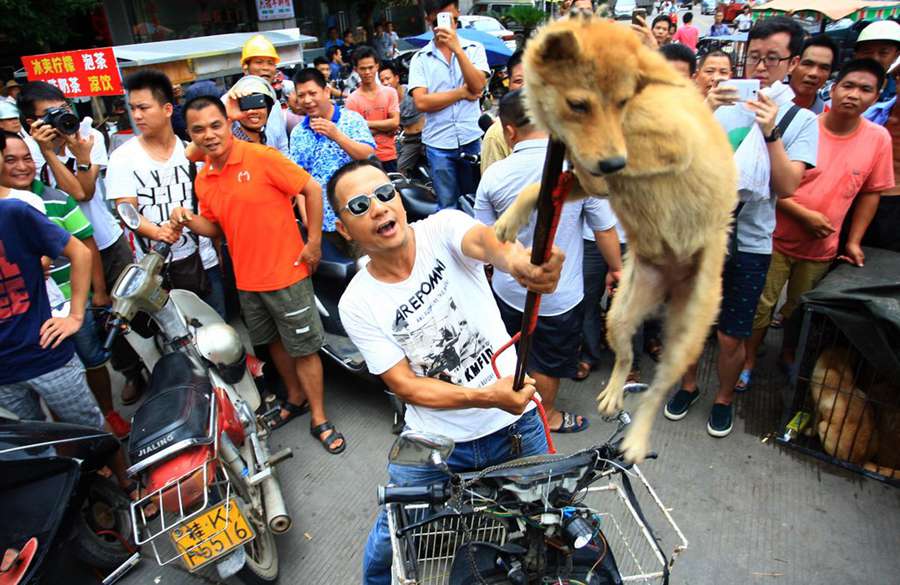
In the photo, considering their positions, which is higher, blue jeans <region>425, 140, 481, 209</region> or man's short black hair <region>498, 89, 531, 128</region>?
man's short black hair <region>498, 89, 531, 128</region>

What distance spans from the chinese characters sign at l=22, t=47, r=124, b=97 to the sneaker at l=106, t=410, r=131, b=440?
3197mm

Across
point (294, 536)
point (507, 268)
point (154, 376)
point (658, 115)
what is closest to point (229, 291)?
point (154, 376)

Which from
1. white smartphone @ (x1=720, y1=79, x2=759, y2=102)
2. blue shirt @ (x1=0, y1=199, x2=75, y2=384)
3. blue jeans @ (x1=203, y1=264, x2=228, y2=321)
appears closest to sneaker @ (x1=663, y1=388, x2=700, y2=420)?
white smartphone @ (x1=720, y1=79, x2=759, y2=102)

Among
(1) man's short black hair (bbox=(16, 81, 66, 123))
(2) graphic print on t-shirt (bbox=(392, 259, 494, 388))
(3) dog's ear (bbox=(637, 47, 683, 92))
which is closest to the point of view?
(3) dog's ear (bbox=(637, 47, 683, 92))

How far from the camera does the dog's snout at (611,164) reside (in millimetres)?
992

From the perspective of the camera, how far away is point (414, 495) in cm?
169

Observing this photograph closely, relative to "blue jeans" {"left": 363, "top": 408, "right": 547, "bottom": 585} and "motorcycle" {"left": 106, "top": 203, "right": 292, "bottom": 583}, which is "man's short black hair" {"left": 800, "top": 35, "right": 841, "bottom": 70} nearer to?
"blue jeans" {"left": 363, "top": 408, "right": 547, "bottom": 585}

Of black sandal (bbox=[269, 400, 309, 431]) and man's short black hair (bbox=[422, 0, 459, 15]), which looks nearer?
black sandal (bbox=[269, 400, 309, 431])

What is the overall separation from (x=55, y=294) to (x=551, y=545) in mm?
3364

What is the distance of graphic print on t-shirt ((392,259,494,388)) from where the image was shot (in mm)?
2078

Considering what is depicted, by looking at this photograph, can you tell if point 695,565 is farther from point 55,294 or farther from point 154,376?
point 55,294

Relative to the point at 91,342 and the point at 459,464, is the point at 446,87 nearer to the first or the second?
the point at 91,342

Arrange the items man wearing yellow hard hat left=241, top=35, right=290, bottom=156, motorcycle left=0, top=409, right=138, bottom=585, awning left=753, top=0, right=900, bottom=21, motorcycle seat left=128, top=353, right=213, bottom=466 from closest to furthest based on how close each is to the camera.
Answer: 1. motorcycle left=0, top=409, right=138, bottom=585
2. motorcycle seat left=128, top=353, right=213, bottom=466
3. man wearing yellow hard hat left=241, top=35, right=290, bottom=156
4. awning left=753, top=0, right=900, bottom=21

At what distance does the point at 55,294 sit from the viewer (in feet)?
10.9
